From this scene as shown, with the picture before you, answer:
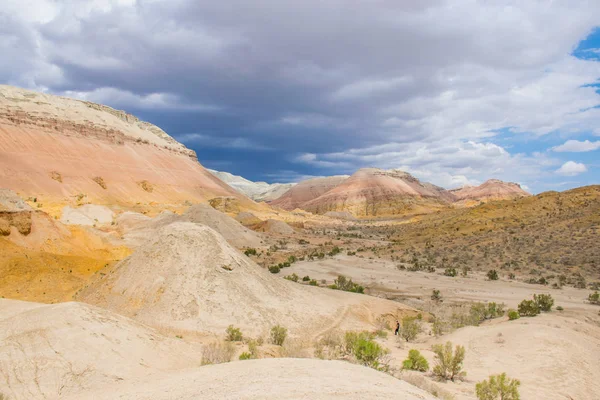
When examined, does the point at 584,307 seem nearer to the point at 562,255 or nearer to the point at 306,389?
the point at 562,255

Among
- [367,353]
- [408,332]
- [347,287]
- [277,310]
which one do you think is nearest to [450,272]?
[347,287]

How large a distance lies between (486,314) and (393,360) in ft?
26.4

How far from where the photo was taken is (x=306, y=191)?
180375 mm

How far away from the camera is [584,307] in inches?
679

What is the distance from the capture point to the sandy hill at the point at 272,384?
4.62 m

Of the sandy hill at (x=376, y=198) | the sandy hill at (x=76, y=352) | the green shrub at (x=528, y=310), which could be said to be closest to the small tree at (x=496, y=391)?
the sandy hill at (x=76, y=352)

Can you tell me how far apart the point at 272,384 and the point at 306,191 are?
576ft

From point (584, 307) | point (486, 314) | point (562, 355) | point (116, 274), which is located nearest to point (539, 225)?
point (584, 307)

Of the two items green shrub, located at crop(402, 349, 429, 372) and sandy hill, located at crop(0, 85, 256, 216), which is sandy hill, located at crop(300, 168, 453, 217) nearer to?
sandy hill, located at crop(0, 85, 256, 216)

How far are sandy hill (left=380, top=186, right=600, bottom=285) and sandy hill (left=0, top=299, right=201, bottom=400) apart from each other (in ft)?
82.4

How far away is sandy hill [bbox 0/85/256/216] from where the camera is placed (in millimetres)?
55500

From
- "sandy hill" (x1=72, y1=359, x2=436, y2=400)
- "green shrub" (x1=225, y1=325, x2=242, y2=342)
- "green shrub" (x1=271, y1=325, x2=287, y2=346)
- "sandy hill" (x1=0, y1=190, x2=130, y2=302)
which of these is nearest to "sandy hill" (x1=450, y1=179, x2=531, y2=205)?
"sandy hill" (x1=0, y1=190, x2=130, y2=302)

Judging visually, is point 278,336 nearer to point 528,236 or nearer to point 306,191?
point 528,236

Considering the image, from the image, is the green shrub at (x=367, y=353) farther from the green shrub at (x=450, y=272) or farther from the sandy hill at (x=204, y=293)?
the green shrub at (x=450, y=272)
